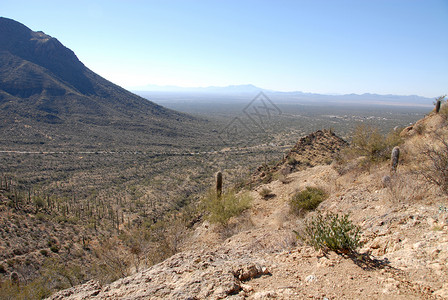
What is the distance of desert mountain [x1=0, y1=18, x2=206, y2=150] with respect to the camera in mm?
57094

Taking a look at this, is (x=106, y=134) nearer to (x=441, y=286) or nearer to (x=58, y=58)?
(x=58, y=58)

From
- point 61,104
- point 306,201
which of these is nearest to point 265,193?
point 306,201

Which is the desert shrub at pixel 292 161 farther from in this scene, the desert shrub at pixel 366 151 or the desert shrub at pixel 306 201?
the desert shrub at pixel 306 201

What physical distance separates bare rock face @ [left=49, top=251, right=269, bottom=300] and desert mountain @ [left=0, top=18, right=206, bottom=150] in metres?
54.5

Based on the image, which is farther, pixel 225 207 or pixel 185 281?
pixel 225 207

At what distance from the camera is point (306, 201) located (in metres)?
10.0

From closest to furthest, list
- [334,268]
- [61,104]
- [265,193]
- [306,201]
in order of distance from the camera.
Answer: [334,268], [306,201], [265,193], [61,104]

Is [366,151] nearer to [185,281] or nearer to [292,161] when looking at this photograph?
[292,161]

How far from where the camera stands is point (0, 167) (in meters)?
33.8

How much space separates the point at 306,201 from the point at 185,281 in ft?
23.7

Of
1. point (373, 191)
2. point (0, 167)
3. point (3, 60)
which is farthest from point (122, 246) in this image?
point (3, 60)

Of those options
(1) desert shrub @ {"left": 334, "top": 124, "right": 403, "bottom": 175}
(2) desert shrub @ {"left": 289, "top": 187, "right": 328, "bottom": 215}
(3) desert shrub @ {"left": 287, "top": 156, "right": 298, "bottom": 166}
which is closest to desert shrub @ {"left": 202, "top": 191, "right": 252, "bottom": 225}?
(2) desert shrub @ {"left": 289, "top": 187, "right": 328, "bottom": 215}

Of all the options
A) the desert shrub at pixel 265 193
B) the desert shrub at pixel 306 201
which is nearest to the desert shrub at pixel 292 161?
the desert shrub at pixel 265 193

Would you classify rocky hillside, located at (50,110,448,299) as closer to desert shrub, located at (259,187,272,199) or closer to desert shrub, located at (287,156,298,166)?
desert shrub, located at (259,187,272,199)
